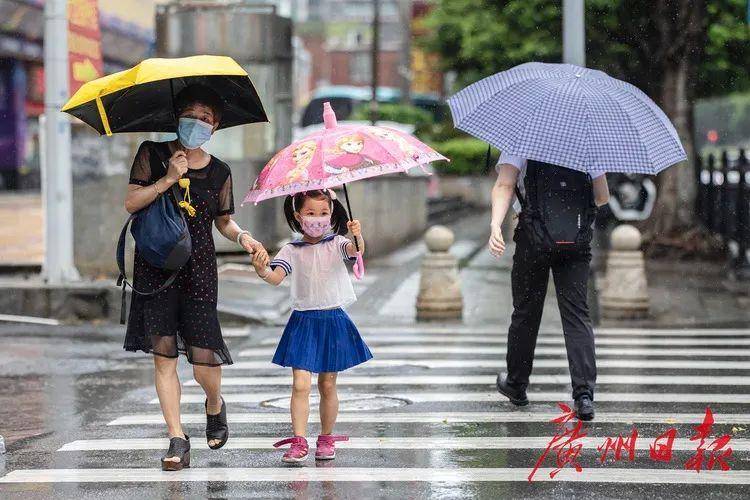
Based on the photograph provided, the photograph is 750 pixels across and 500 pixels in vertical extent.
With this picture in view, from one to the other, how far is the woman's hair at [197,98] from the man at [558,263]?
6.13 feet

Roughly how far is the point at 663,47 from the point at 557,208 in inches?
610

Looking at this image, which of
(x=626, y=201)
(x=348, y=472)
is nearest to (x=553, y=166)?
(x=348, y=472)

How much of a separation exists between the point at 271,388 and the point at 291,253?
299cm

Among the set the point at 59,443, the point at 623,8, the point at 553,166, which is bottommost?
the point at 59,443

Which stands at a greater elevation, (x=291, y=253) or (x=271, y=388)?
(x=291, y=253)

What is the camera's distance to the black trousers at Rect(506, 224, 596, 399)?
7812mm

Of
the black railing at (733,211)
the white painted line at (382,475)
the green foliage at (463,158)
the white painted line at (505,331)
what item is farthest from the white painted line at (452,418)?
the green foliage at (463,158)

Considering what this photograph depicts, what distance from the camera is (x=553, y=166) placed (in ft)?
25.5

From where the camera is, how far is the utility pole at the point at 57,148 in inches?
561

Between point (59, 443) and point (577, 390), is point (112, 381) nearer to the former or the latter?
point (59, 443)

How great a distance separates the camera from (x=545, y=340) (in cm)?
1246

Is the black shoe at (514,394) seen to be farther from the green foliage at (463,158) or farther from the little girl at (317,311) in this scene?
the green foliage at (463,158)

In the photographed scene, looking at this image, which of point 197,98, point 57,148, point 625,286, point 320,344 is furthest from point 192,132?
point 625,286

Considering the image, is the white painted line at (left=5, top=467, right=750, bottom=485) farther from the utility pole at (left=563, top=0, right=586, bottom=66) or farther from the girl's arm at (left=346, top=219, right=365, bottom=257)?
the utility pole at (left=563, top=0, right=586, bottom=66)
